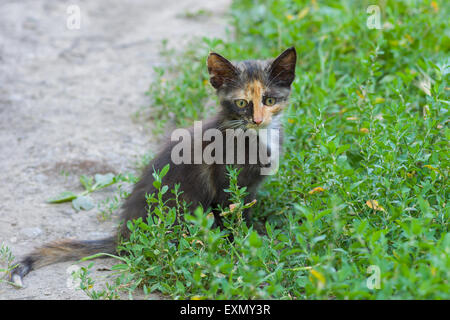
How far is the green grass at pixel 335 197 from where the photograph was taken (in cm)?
239

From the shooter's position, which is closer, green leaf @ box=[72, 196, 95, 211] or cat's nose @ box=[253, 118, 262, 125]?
cat's nose @ box=[253, 118, 262, 125]

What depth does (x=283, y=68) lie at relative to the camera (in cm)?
337

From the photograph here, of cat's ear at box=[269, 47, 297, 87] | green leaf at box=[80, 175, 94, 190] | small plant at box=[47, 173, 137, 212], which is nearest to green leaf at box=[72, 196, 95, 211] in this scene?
small plant at box=[47, 173, 137, 212]

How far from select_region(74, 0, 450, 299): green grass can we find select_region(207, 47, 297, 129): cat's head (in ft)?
1.09

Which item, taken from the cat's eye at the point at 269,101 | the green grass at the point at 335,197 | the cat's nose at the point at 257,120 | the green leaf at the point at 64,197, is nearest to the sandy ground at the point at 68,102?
the green leaf at the point at 64,197

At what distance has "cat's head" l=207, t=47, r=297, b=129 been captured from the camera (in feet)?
10.7

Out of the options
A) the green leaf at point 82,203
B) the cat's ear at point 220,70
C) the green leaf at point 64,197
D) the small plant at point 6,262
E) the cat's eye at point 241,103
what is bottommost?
the small plant at point 6,262

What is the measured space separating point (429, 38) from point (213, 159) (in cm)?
295

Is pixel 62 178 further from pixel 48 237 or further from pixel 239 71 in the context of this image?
pixel 239 71

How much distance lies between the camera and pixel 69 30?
21.3 ft

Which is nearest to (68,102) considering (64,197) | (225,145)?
(64,197)

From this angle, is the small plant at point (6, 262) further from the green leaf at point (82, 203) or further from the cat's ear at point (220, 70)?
the cat's ear at point (220, 70)

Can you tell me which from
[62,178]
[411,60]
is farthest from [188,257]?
[411,60]

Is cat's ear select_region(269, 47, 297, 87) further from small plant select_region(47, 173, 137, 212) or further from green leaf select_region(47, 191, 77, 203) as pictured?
green leaf select_region(47, 191, 77, 203)
